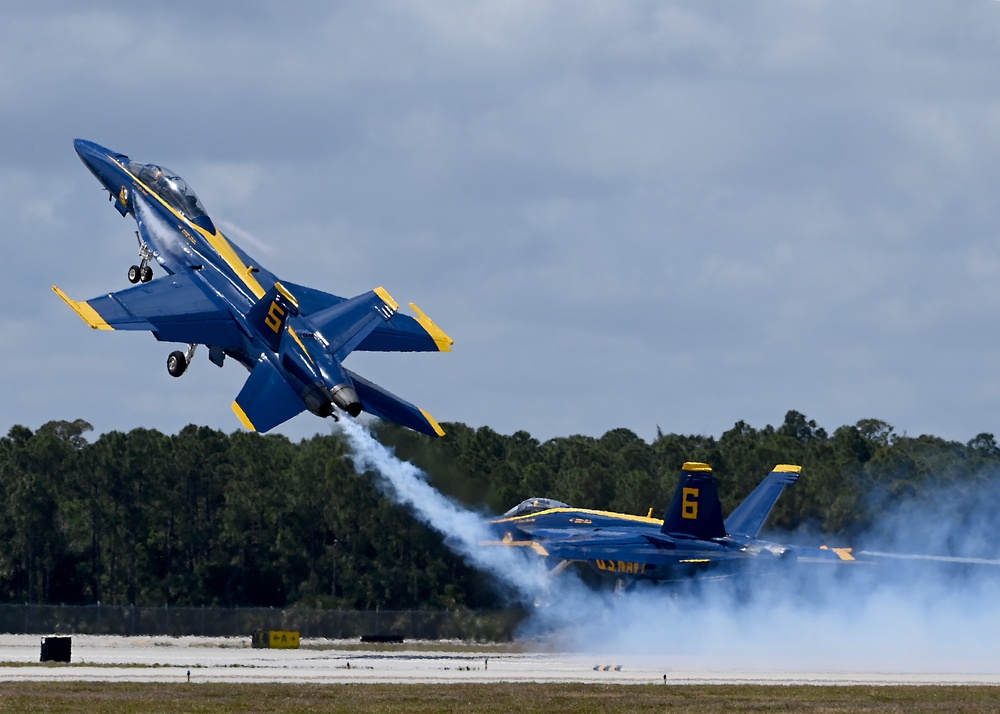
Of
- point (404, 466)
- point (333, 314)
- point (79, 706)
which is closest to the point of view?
point (79, 706)

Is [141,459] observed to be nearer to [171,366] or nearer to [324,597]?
[324,597]

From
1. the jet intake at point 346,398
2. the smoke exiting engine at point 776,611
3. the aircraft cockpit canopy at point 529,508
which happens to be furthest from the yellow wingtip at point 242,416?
the aircraft cockpit canopy at point 529,508

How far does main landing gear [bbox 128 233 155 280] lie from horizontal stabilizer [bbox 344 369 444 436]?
868 cm

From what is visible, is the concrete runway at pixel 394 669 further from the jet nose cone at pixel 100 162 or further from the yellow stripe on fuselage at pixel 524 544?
the jet nose cone at pixel 100 162

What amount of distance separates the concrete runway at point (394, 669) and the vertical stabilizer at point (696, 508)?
6409 mm

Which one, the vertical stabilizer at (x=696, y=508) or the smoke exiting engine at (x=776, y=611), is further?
the vertical stabilizer at (x=696, y=508)

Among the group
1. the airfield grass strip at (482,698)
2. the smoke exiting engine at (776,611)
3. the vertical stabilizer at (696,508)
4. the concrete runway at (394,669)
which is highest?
the vertical stabilizer at (696,508)

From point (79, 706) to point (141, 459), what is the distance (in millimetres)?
65311

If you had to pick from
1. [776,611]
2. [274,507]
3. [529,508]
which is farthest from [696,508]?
[274,507]

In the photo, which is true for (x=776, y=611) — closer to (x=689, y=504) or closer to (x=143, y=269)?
(x=689, y=504)

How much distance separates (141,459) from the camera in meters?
106

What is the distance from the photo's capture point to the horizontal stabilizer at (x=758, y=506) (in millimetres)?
72375

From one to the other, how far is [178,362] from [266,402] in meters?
4.47

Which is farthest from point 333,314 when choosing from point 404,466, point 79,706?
point 404,466
